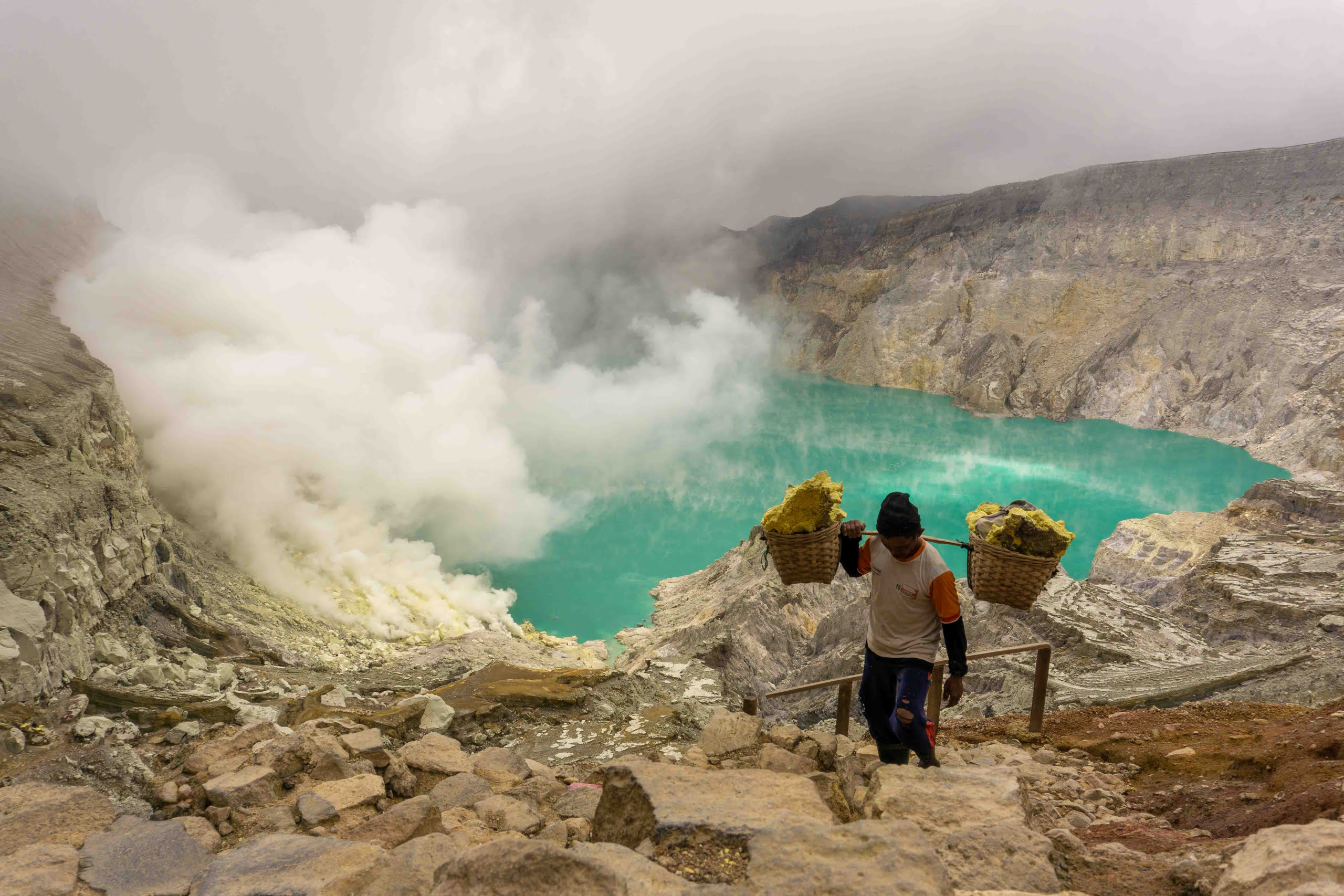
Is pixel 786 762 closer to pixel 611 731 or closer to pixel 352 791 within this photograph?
pixel 352 791

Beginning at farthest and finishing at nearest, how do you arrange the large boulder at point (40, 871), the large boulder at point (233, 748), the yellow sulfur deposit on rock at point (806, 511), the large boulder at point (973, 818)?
the large boulder at point (233, 748) < the yellow sulfur deposit on rock at point (806, 511) < the large boulder at point (40, 871) < the large boulder at point (973, 818)

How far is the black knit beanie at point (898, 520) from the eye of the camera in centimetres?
281

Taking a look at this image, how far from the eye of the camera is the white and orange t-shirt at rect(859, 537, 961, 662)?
2.90m

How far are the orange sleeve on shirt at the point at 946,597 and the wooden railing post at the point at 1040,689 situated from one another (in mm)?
1643

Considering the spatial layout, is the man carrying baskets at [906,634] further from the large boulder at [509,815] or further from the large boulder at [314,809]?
the large boulder at [314,809]

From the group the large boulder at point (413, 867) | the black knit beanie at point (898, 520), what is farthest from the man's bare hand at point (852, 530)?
the large boulder at point (413, 867)

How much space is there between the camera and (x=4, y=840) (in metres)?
2.86

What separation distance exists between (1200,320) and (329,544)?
41630 mm

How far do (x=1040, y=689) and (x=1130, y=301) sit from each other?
43340 mm

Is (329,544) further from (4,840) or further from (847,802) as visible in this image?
(847,802)

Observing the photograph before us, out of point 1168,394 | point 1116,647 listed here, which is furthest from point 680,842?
point 1168,394

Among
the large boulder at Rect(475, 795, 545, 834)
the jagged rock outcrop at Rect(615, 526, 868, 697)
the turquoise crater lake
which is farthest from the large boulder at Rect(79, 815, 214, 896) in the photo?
the turquoise crater lake

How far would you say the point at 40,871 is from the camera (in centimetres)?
259

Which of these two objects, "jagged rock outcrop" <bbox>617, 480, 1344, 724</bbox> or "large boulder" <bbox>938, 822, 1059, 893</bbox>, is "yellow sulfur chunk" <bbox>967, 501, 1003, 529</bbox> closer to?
"large boulder" <bbox>938, 822, 1059, 893</bbox>
